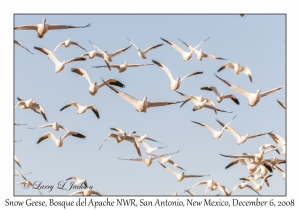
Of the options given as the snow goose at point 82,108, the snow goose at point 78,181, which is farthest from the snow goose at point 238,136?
the snow goose at point 78,181

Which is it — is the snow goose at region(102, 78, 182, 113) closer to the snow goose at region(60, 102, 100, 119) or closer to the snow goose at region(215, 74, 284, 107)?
the snow goose at region(215, 74, 284, 107)

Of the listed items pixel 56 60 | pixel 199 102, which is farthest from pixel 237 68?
pixel 56 60

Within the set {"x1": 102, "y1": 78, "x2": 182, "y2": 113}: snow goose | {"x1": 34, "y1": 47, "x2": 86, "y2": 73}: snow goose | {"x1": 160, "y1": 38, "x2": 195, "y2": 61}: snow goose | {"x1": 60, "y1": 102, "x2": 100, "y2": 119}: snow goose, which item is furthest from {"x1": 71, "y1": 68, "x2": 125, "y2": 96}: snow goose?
{"x1": 160, "y1": 38, "x2": 195, "y2": 61}: snow goose

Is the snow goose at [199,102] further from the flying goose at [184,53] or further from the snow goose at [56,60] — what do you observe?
the snow goose at [56,60]

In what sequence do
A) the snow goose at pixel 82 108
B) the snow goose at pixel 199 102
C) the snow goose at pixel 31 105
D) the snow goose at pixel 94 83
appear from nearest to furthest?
the snow goose at pixel 94 83 < the snow goose at pixel 31 105 < the snow goose at pixel 199 102 < the snow goose at pixel 82 108

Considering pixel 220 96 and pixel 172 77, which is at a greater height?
pixel 172 77

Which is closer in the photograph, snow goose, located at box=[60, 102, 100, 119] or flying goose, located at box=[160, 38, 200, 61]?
snow goose, located at box=[60, 102, 100, 119]

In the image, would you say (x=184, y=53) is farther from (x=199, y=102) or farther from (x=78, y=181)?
(x=78, y=181)

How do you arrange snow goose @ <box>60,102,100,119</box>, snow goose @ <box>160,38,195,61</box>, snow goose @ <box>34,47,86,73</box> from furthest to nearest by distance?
snow goose @ <box>160,38,195,61</box>
snow goose @ <box>60,102,100,119</box>
snow goose @ <box>34,47,86,73</box>

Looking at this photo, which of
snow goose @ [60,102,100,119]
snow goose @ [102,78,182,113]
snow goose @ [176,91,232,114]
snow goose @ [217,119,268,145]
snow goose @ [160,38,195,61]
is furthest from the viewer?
snow goose @ [160,38,195,61]
